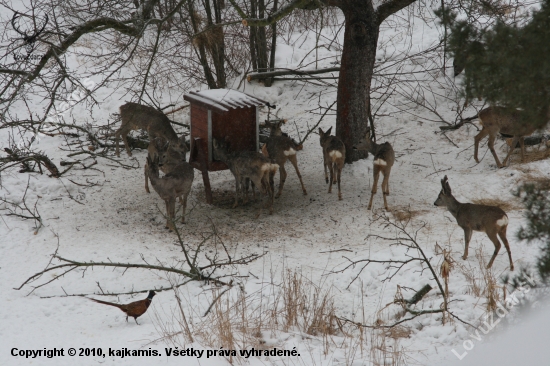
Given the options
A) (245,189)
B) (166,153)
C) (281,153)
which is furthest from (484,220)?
(166,153)

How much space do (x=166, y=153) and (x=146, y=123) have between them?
133 centimetres

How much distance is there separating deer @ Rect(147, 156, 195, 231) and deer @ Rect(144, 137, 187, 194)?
1.12 ft

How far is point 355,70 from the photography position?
10.1 meters

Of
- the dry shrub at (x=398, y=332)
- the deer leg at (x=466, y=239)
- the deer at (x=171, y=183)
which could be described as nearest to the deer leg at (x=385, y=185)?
the deer leg at (x=466, y=239)

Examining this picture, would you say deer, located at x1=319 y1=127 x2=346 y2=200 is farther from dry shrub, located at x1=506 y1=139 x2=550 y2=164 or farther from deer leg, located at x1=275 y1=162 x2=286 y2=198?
dry shrub, located at x1=506 y1=139 x2=550 y2=164

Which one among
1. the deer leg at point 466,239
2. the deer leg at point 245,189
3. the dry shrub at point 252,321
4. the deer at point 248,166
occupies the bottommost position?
the dry shrub at point 252,321

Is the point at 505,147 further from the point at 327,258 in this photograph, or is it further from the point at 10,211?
the point at 10,211

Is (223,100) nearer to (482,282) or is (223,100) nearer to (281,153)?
(281,153)

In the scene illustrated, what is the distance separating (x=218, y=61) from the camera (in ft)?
41.5

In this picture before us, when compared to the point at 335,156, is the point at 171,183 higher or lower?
lower

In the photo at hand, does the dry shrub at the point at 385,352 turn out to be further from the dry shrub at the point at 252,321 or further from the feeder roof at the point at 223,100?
the feeder roof at the point at 223,100

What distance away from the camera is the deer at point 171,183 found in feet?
28.0

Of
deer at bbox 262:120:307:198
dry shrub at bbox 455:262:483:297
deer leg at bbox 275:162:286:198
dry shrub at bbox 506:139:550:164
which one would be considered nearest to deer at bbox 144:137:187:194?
deer at bbox 262:120:307:198

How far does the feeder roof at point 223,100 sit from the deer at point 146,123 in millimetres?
1486
